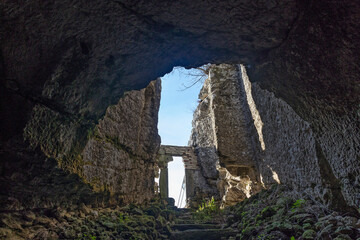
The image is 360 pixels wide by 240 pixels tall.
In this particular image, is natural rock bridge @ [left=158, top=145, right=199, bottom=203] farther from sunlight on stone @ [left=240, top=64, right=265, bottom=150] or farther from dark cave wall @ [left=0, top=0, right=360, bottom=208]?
dark cave wall @ [left=0, top=0, right=360, bottom=208]

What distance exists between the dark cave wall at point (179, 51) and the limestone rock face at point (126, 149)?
2.32 feet

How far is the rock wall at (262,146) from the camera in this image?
272 centimetres

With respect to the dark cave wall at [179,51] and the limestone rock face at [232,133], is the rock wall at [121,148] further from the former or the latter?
the limestone rock face at [232,133]

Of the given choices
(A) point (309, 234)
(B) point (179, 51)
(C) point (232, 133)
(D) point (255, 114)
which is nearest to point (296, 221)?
(A) point (309, 234)

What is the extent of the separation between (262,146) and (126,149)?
3532 mm

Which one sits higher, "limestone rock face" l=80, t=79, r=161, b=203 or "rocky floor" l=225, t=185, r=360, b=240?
"limestone rock face" l=80, t=79, r=161, b=203

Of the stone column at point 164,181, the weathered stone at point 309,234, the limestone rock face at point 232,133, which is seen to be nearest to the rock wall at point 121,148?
the limestone rock face at point 232,133

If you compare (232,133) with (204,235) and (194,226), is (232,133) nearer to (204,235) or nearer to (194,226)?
(194,226)

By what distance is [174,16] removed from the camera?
159 centimetres

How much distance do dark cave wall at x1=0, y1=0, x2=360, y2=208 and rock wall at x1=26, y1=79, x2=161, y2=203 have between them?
115 mm

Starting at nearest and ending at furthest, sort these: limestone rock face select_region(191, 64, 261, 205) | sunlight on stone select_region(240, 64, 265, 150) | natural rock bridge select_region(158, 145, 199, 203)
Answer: sunlight on stone select_region(240, 64, 265, 150)
limestone rock face select_region(191, 64, 261, 205)
natural rock bridge select_region(158, 145, 199, 203)

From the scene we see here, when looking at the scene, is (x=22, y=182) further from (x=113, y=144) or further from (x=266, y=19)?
(x=266, y=19)

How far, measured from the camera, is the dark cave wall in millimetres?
1362

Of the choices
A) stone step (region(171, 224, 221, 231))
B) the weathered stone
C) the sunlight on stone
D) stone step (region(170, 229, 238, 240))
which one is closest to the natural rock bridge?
the sunlight on stone
